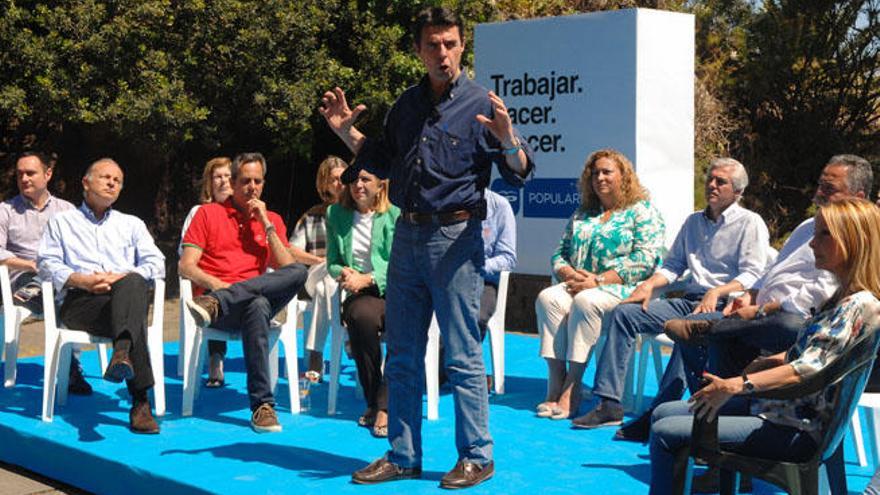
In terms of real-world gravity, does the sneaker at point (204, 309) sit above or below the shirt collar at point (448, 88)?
below

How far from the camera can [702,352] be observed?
15.6 ft

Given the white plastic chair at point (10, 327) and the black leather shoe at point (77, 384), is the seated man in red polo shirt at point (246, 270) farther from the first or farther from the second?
the white plastic chair at point (10, 327)

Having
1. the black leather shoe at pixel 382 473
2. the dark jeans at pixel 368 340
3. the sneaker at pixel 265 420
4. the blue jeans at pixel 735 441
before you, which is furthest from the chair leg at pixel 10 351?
the blue jeans at pixel 735 441

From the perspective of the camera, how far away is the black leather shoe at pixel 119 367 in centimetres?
497

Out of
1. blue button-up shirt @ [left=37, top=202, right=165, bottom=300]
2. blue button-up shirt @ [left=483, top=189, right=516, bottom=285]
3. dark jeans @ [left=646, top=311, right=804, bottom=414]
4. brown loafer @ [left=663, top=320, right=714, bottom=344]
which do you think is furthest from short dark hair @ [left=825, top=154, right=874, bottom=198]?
blue button-up shirt @ [left=37, top=202, right=165, bottom=300]

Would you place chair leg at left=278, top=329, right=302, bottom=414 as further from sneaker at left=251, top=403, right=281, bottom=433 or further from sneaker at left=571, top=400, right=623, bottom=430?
sneaker at left=571, top=400, right=623, bottom=430

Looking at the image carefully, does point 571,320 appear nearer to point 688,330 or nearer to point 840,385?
point 688,330

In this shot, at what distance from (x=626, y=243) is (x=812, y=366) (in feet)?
8.37

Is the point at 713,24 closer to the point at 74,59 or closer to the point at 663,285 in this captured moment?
the point at 74,59

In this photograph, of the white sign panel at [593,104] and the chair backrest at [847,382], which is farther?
the white sign panel at [593,104]

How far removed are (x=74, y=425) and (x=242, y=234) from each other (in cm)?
127

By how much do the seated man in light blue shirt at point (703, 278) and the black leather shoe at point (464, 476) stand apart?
1185mm

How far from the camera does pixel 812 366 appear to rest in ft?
10.3

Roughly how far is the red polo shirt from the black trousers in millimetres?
419
